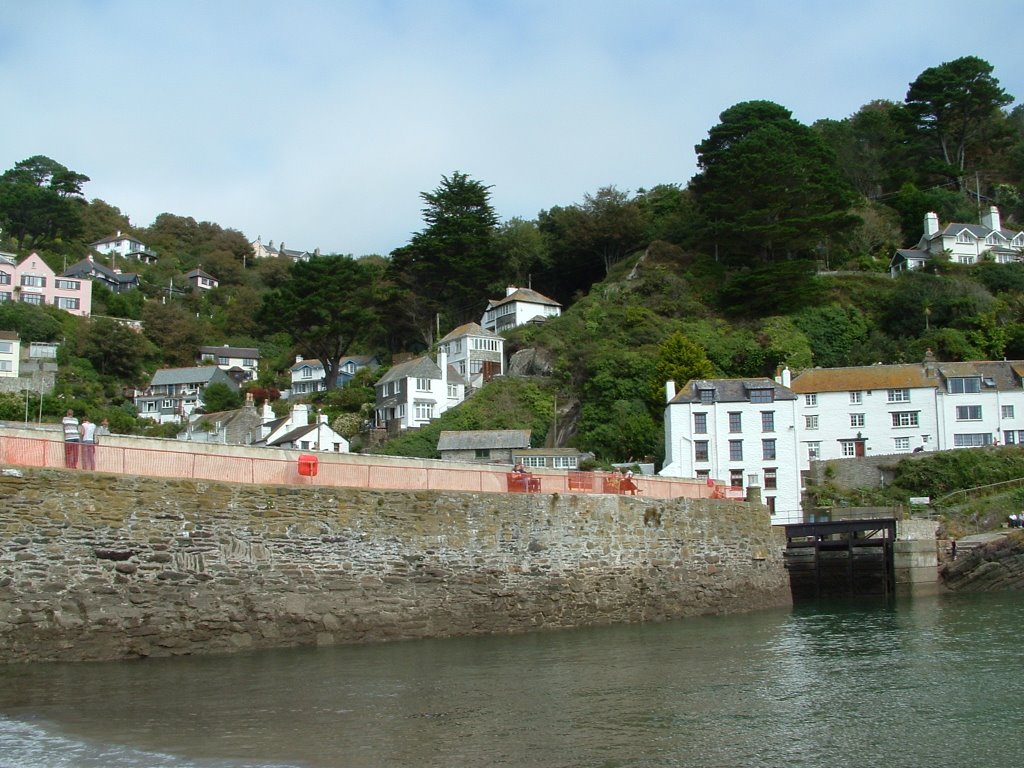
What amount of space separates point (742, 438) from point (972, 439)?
35.4 ft

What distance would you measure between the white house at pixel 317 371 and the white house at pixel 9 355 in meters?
18.0

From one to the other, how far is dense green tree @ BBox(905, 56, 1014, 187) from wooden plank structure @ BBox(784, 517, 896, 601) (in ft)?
165

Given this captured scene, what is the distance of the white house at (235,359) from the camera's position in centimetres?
7625

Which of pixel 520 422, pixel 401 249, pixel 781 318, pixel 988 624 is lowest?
pixel 988 624

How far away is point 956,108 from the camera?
76562mm

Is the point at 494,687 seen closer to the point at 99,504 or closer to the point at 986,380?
the point at 99,504

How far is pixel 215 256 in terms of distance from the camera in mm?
104188

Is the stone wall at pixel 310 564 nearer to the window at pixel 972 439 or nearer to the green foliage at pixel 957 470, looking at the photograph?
the green foliage at pixel 957 470

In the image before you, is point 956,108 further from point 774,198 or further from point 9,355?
point 9,355

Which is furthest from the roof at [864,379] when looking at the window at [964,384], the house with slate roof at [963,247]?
the house with slate roof at [963,247]

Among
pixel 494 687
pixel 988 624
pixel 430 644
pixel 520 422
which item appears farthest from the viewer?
pixel 520 422

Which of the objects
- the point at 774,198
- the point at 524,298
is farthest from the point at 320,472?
the point at 524,298

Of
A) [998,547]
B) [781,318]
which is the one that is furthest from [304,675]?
[781,318]

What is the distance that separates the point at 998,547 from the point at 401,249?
44.7m
